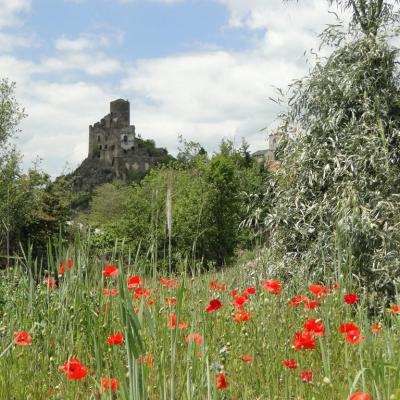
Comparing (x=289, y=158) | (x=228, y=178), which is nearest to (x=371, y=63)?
(x=289, y=158)

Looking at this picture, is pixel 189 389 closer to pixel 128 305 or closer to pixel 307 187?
pixel 128 305

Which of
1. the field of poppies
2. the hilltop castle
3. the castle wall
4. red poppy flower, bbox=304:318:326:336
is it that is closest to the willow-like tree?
the field of poppies

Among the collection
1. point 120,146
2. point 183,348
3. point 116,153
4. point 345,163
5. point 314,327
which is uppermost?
point 120,146

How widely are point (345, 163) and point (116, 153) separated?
Answer: 259 ft

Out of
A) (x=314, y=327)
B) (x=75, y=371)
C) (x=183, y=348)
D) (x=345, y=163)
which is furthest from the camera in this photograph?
(x=345, y=163)

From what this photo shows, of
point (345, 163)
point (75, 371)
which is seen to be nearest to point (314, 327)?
point (75, 371)

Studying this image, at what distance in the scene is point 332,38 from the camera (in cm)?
798

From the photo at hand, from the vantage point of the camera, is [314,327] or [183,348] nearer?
[314,327]

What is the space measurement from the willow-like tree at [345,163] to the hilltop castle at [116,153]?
2890 inches

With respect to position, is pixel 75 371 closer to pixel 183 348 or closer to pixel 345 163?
pixel 183 348

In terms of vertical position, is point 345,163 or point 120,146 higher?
point 120,146

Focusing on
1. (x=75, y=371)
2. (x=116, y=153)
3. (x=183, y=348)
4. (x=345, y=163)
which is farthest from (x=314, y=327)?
(x=116, y=153)

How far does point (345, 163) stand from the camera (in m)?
6.93

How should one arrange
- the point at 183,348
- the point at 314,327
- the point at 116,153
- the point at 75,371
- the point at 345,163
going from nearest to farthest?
the point at 75,371, the point at 314,327, the point at 183,348, the point at 345,163, the point at 116,153
